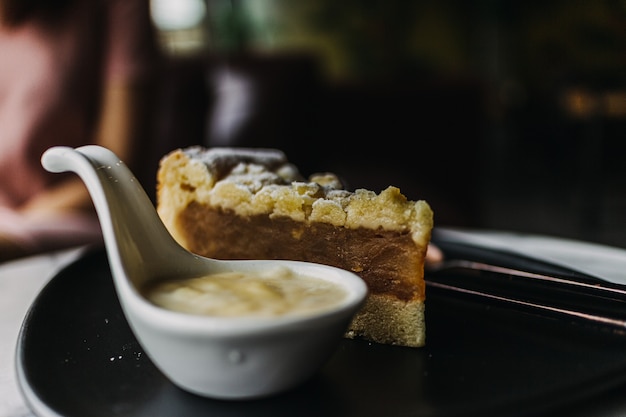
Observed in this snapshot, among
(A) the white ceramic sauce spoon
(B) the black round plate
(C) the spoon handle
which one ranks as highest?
(C) the spoon handle

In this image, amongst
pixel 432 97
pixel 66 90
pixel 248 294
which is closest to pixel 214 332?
pixel 248 294

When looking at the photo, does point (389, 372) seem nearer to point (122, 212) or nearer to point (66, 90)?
point (122, 212)

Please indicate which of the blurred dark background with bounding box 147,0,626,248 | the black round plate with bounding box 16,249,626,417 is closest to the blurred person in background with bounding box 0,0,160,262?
the blurred dark background with bounding box 147,0,626,248

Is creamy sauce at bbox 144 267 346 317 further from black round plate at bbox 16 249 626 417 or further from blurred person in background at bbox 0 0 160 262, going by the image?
blurred person in background at bbox 0 0 160 262

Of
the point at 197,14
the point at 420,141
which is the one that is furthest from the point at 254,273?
the point at 197,14

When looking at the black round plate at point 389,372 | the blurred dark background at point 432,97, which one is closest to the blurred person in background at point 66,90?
the blurred dark background at point 432,97
